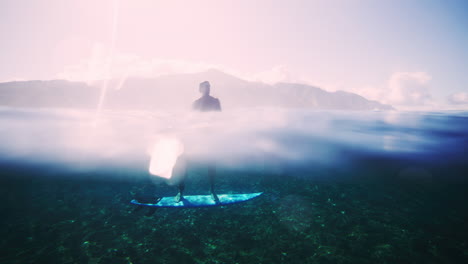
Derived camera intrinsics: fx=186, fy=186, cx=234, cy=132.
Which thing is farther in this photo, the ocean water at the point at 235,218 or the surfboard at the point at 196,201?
the surfboard at the point at 196,201

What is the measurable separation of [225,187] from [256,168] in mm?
5098

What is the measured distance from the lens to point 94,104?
152 m

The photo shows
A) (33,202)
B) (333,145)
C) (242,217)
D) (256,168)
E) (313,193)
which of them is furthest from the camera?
(333,145)

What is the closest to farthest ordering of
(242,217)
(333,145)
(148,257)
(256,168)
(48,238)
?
(148,257)
(48,238)
(242,217)
(256,168)
(333,145)

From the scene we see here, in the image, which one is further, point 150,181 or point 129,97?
point 129,97

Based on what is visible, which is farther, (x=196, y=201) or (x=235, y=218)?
(x=196, y=201)

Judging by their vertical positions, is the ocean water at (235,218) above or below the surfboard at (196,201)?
below

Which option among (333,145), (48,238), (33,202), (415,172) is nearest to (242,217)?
(48,238)

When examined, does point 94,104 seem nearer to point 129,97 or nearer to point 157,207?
point 129,97

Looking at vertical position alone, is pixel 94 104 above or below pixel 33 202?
above

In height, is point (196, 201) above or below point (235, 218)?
above

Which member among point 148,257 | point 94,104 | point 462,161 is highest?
point 94,104

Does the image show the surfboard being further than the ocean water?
Yes

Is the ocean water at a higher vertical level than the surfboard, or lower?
lower
